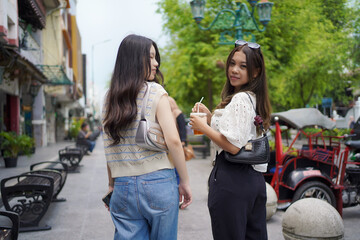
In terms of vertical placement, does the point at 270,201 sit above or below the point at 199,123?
below

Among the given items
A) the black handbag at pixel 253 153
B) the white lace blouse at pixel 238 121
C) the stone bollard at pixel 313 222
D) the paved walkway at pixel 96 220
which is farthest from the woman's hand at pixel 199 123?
the paved walkway at pixel 96 220

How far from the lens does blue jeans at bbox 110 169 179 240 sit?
2.27 metres

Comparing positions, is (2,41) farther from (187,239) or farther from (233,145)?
(233,145)

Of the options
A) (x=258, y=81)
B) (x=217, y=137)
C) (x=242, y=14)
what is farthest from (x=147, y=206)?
(x=242, y=14)

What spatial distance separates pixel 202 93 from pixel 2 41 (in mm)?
10553

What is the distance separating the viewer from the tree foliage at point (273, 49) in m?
14.0

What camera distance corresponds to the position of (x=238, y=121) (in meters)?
2.45

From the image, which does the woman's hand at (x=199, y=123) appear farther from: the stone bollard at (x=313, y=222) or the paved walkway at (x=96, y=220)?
the paved walkway at (x=96, y=220)

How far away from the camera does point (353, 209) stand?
277 inches

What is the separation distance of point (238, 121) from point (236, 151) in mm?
185

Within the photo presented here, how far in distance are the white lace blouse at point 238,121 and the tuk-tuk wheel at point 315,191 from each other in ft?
12.5

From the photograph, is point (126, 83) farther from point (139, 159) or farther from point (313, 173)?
point (313, 173)

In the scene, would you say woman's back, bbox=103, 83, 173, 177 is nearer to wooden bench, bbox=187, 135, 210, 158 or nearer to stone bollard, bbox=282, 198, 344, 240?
stone bollard, bbox=282, 198, 344, 240

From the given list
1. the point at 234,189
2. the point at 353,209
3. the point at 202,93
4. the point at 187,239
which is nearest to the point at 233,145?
the point at 234,189
